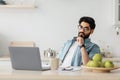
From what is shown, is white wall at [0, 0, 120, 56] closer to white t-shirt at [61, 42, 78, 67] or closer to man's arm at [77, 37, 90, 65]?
white t-shirt at [61, 42, 78, 67]

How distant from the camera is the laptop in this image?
219 cm

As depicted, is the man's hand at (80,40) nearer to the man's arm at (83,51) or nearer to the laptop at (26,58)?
the man's arm at (83,51)

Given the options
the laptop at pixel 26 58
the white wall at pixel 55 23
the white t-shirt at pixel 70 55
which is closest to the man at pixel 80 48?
the white t-shirt at pixel 70 55

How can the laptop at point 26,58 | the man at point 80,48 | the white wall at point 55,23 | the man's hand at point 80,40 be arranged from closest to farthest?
the laptop at point 26,58 → the man's hand at point 80,40 → the man at point 80,48 → the white wall at point 55,23

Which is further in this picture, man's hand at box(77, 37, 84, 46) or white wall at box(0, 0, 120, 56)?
white wall at box(0, 0, 120, 56)

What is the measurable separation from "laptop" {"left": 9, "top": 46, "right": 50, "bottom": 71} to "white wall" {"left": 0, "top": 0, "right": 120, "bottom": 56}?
239 cm

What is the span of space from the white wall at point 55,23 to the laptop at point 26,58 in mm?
2393

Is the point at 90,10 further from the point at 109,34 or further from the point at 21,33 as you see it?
the point at 21,33

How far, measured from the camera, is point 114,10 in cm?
444

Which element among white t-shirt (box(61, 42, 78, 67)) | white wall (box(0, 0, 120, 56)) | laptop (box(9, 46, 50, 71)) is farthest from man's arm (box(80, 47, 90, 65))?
white wall (box(0, 0, 120, 56))

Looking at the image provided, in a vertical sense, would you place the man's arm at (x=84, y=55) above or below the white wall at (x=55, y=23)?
below

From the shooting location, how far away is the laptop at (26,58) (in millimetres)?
2193

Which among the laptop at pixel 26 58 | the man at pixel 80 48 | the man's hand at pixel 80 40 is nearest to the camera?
the laptop at pixel 26 58

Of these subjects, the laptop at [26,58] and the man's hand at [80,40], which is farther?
the man's hand at [80,40]
